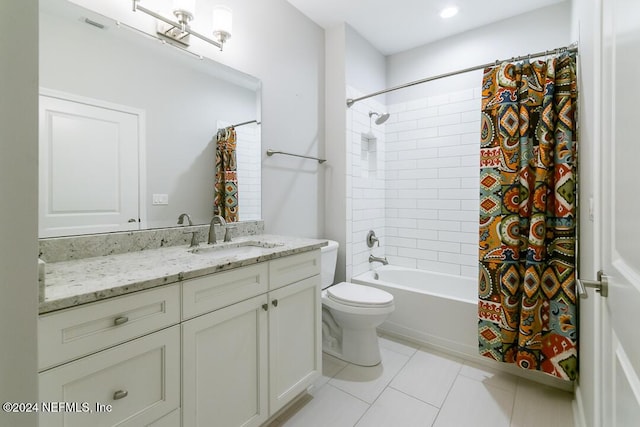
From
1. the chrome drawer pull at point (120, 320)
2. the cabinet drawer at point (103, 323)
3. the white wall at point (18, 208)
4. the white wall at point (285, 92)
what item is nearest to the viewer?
the white wall at point (18, 208)

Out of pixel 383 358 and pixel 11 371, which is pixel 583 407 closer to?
pixel 383 358

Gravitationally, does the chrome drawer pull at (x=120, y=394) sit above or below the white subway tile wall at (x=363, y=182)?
below

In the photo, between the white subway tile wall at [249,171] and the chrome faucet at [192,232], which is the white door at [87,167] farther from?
the white subway tile wall at [249,171]

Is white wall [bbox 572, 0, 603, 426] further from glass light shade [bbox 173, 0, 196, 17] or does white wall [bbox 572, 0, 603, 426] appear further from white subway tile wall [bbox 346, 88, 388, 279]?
glass light shade [bbox 173, 0, 196, 17]

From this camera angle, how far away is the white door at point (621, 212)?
56 centimetres

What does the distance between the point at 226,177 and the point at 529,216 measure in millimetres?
1871

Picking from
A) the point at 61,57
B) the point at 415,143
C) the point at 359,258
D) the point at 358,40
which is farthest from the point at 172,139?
the point at 415,143

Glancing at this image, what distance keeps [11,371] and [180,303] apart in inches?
26.7

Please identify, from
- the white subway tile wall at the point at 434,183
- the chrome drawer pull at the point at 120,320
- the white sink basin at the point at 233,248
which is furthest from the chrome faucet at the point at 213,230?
the white subway tile wall at the point at 434,183

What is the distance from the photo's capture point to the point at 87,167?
125 cm

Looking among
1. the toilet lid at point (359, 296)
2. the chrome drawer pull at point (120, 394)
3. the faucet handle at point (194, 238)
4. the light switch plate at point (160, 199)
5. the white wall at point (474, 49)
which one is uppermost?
the white wall at point (474, 49)

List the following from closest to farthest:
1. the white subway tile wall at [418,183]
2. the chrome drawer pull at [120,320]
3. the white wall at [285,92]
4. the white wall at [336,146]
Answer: the chrome drawer pull at [120,320]
the white wall at [285,92]
the white wall at [336,146]
the white subway tile wall at [418,183]

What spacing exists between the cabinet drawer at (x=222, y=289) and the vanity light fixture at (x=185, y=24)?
4.13ft

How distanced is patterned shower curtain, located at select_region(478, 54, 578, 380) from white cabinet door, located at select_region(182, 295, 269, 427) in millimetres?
1436
